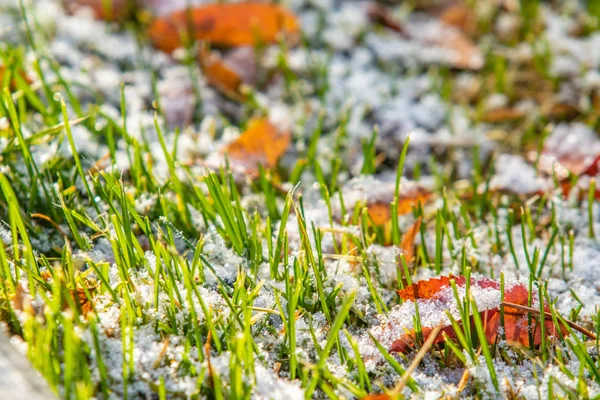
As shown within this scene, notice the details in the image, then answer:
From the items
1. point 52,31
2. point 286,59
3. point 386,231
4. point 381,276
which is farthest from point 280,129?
point 52,31

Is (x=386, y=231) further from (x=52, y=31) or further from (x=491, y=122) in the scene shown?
(x=52, y=31)

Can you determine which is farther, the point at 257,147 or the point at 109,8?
the point at 109,8

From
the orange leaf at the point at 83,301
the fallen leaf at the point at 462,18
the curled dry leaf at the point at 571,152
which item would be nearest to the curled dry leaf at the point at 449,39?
the fallen leaf at the point at 462,18

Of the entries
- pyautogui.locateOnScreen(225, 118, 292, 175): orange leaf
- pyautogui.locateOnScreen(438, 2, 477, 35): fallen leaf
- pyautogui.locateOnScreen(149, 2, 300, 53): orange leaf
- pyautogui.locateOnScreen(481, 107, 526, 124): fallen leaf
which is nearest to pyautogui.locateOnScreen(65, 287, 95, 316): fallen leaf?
pyautogui.locateOnScreen(225, 118, 292, 175): orange leaf

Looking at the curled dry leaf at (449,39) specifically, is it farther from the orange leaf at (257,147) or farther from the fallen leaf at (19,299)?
the fallen leaf at (19,299)

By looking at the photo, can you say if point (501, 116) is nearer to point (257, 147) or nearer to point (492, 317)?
point (257, 147)

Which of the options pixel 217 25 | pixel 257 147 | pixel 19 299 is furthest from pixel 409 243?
pixel 217 25
